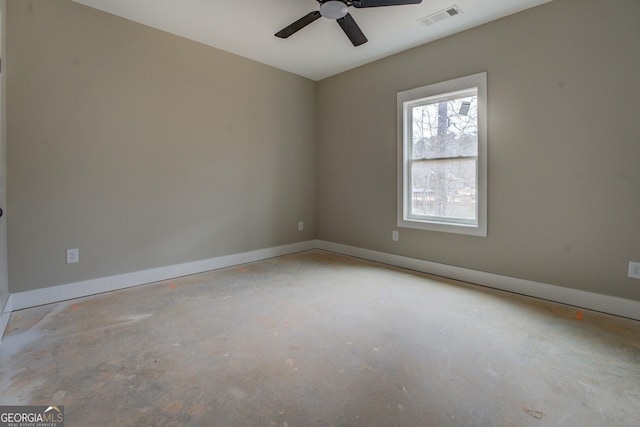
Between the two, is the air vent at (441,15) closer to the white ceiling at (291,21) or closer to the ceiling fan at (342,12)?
the white ceiling at (291,21)

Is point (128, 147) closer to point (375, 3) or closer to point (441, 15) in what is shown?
point (375, 3)

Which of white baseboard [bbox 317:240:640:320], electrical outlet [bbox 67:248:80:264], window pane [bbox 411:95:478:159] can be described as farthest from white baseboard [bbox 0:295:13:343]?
window pane [bbox 411:95:478:159]

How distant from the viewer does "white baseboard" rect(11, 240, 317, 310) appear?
2658 mm

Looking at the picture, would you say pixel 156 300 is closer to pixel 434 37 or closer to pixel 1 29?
pixel 1 29

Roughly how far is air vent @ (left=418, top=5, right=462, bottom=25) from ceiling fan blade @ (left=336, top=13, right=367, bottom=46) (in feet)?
2.33

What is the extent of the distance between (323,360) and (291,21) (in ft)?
10.2

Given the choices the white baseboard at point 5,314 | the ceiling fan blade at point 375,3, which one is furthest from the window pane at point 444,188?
the white baseboard at point 5,314

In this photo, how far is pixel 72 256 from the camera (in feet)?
9.33

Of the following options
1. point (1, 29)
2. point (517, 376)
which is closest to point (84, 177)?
point (1, 29)

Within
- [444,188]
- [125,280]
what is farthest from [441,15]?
[125,280]

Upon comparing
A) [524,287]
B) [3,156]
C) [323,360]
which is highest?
[3,156]

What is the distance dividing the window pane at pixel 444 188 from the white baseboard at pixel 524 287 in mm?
608

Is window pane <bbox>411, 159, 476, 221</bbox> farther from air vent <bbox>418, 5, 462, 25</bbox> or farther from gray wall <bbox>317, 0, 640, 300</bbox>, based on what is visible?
air vent <bbox>418, 5, 462, 25</bbox>

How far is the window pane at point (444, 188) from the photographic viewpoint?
3.36 m
